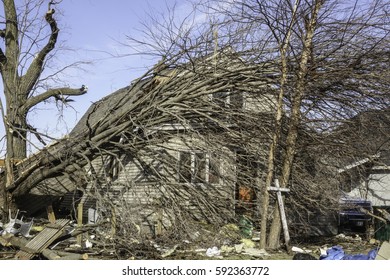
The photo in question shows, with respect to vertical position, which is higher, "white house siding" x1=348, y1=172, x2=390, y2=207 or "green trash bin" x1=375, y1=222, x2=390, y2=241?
"white house siding" x1=348, y1=172, x2=390, y2=207

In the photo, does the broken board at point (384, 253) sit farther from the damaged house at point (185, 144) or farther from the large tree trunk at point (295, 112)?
the damaged house at point (185, 144)

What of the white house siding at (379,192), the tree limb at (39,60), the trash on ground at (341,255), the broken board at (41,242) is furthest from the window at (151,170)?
the tree limb at (39,60)

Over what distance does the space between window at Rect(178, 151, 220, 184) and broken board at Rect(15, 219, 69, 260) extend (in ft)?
9.16

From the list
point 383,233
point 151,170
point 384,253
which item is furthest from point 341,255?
point 383,233

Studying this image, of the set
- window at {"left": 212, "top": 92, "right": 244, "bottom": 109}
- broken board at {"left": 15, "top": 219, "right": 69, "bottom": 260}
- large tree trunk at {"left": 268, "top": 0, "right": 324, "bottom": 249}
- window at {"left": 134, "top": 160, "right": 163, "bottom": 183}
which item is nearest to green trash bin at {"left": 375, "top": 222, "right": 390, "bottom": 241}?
large tree trunk at {"left": 268, "top": 0, "right": 324, "bottom": 249}

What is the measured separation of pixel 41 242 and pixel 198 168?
12.1 ft

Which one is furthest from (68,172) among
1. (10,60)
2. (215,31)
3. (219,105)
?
(10,60)

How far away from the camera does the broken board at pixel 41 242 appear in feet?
25.3

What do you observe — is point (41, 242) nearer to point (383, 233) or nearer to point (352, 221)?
point (383, 233)

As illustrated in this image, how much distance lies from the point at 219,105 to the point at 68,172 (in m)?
4.01

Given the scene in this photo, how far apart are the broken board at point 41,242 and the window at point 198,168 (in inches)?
110

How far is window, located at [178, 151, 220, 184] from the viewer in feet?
32.1

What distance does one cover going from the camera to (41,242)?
788 centimetres

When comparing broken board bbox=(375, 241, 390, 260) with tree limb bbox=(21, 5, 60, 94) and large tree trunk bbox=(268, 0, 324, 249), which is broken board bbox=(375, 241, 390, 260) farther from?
tree limb bbox=(21, 5, 60, 94)
